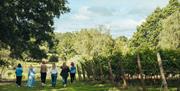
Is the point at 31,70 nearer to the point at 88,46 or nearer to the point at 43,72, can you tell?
the point at 43,72

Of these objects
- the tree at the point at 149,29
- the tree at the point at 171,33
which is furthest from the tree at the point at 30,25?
the tree at the point at 149,29

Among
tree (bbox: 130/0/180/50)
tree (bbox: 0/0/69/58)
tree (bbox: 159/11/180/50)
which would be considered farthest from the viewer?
tree (bbox: 130/0/180/50)

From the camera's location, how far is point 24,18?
46.3 meters

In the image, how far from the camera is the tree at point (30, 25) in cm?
4284

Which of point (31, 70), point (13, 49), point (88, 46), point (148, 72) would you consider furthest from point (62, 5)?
point (88, 46)

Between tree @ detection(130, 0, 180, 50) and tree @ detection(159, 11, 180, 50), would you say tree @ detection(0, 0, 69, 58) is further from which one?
tree @ detection(130, 0, 180, 50)

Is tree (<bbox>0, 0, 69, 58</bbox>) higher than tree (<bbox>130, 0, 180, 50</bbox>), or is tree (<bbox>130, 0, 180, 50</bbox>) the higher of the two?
tree (<bbox>130, 0, 180, 50</bbox>)

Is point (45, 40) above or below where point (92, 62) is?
above

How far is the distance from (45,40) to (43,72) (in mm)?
11485

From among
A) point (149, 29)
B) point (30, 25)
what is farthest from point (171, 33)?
point (149, 29)

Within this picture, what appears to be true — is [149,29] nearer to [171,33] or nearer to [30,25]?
[171,33]

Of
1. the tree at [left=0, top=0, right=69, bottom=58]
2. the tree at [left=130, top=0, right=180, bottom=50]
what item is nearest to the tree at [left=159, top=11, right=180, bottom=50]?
the tree at [left=0, top=0, right=69, bottom=58]

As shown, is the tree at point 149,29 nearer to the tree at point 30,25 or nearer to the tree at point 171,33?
the tree at point 171,33

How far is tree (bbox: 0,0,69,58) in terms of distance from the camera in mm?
42838
